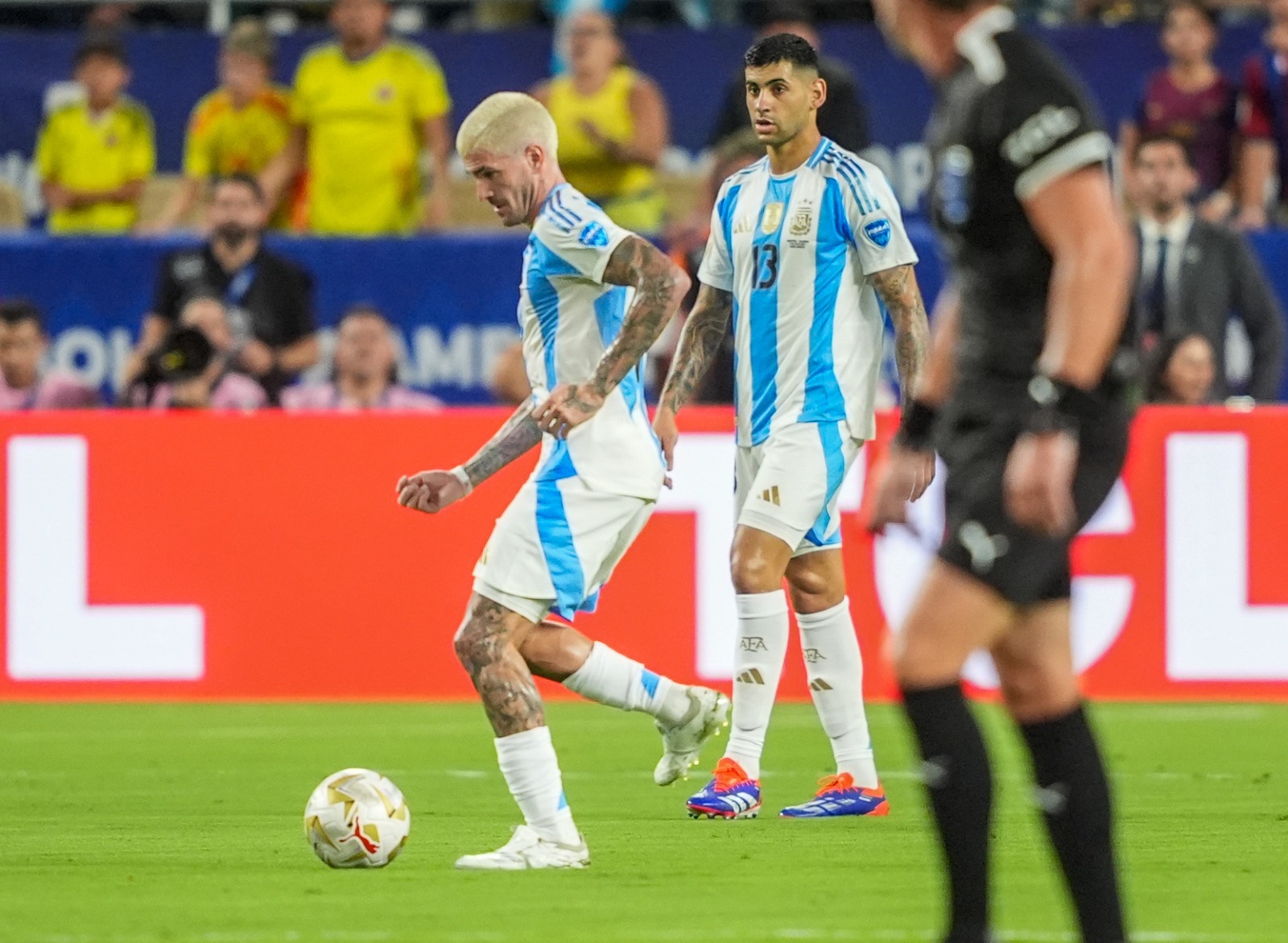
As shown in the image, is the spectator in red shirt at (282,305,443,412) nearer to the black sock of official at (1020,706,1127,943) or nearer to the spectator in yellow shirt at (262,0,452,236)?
the spectator in yellow shirt at (262,0,452,236)

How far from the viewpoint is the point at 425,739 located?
998cm

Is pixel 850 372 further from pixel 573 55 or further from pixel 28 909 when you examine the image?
pixel 573 55

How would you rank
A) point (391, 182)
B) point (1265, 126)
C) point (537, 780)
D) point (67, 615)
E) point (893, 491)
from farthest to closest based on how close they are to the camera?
1. point (391, 182)
2. point (1265, 126)
3. point (67, 615)
4. point (537, 780)
5. point (893, 491)

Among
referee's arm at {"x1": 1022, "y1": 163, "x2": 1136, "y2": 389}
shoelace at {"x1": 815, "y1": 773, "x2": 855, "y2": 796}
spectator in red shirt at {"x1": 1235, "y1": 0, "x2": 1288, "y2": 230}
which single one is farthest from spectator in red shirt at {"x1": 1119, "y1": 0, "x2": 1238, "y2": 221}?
referee's arm at {"x1": 1022, "y1": 163, "x2": 1136, "y2": 389}

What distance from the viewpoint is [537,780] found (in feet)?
20.3

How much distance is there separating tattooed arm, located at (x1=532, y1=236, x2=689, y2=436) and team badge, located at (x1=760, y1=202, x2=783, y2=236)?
1251 mm

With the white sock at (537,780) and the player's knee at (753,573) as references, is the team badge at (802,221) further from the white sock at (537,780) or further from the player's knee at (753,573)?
the white sock at (537,780)

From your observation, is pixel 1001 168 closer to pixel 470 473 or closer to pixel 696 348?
pixel 470 473

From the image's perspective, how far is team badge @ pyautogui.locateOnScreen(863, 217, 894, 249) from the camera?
24.6 ft

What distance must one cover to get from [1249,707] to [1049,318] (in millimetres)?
6949

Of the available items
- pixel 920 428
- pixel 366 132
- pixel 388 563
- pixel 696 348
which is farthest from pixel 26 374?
pixel 920 428

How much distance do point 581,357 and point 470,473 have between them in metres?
0.45

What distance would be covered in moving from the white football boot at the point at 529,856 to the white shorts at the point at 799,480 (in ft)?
5.03

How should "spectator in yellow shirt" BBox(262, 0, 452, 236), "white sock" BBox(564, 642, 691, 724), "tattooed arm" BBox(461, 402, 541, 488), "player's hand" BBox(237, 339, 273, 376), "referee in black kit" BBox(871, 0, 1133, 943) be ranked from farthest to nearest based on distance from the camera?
"spectator in yellow shirt" BBox(262, 0, 452, 236)
"player's hand" BBox(237, 339, 273, 376)
"white sock" BBox(564, 642, 691, 724)
"tattooed arm" BBox(461, 402, 541, 488)
"referee in black kit" BBox(871, 0, 1133, 943)
